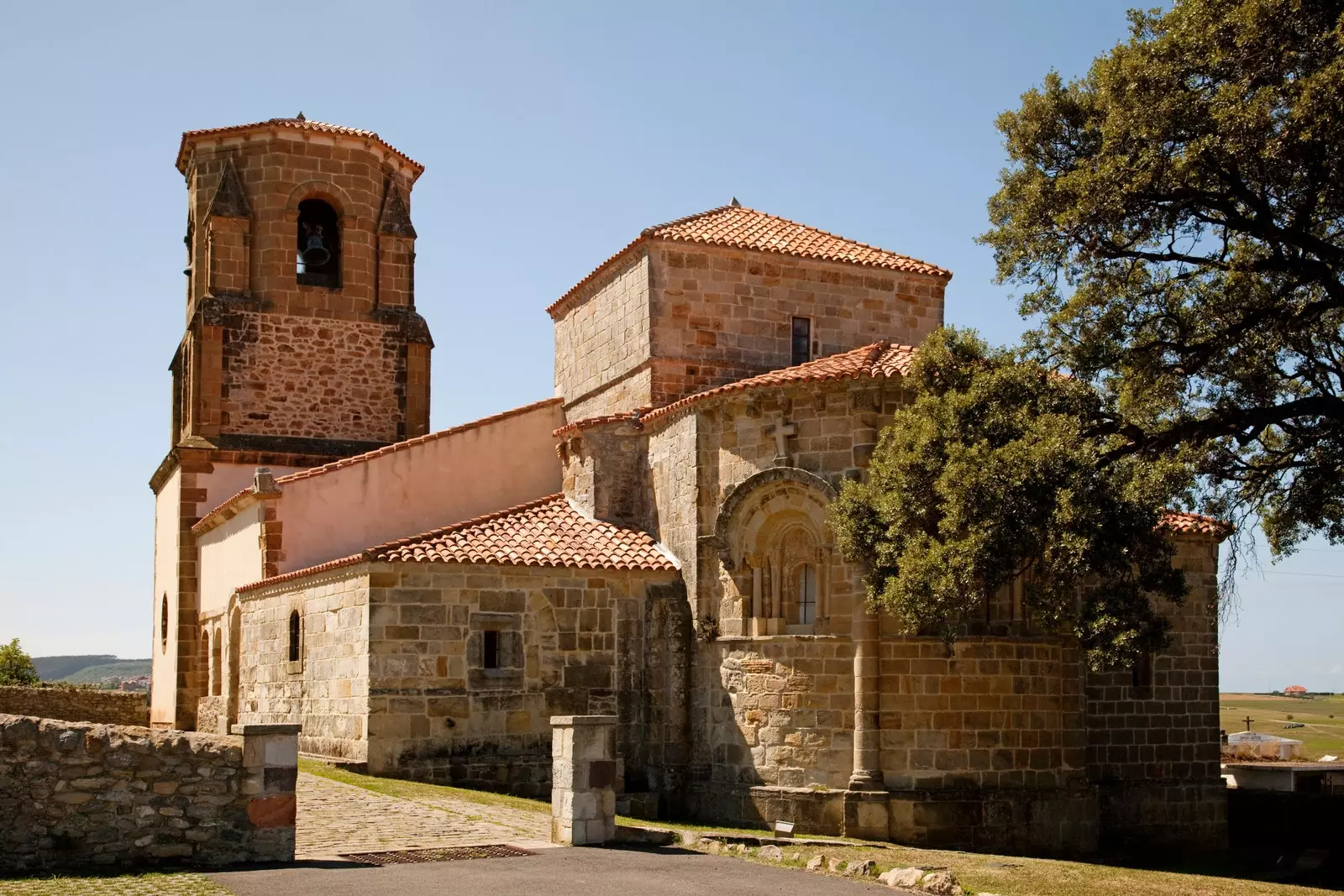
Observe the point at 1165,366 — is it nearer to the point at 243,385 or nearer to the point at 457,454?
the point at 457,454

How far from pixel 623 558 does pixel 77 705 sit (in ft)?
57.1

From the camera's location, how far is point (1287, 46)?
14.2 meters

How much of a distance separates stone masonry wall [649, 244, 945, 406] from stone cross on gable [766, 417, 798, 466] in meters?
4.00

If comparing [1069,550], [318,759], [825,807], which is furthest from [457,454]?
[1069,550]

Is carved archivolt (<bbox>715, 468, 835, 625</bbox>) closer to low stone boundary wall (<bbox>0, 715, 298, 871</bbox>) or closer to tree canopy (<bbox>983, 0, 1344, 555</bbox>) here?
tree canopy (<bbox>983, 0, 1344, 555</bbox>)

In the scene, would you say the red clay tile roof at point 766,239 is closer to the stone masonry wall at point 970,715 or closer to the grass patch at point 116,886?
the stone masonry wall at point 970,715

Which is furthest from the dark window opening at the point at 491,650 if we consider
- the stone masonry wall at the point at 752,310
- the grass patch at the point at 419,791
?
the stone masonry wall at the point at 752,310

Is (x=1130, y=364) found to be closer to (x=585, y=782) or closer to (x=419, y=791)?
(x=585, y=782)

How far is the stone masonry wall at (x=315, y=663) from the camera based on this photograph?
1983 cm

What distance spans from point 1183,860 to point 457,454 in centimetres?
1381

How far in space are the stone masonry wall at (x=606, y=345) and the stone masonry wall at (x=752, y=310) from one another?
0.40 metres

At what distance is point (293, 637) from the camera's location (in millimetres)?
22656

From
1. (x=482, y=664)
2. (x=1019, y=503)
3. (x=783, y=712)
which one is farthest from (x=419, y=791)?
(x=1019, y=503)

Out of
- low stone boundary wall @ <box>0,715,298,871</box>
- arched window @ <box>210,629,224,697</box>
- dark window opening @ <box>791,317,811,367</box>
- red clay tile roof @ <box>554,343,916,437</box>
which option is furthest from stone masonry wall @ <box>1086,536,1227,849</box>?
arched window @ <box>210,629,224,697</box>
